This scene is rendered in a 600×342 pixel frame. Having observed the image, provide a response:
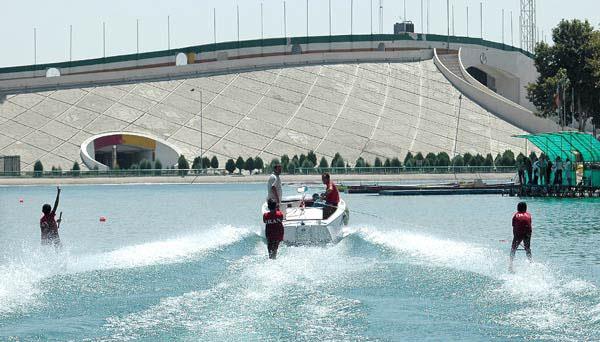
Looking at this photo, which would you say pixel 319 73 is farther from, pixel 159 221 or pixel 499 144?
pixel 159 221

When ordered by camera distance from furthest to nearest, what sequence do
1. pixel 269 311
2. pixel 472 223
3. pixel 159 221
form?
pixel 159 221 → pixel 472 223 → pixel 269 311

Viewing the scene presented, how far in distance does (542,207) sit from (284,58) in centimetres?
8365

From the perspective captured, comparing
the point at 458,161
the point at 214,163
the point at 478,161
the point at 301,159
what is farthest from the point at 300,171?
the point at 478,161

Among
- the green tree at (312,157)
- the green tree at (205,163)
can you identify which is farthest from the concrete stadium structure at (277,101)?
the green tree at (312,157)

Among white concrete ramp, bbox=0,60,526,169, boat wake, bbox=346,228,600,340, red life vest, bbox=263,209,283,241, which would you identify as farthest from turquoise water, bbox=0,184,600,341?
white concrete ramp, bbox=0,60,526,169

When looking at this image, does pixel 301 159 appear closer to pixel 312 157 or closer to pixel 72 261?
pixel 312 157

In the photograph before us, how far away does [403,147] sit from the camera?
4783 inches

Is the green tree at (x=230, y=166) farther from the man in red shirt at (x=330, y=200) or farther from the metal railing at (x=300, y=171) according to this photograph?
the man in red shirt at (x=330, y=200)

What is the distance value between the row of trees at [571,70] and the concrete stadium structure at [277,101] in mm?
13923

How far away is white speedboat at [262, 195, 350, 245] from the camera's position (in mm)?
30688

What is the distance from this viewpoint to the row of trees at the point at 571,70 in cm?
10056

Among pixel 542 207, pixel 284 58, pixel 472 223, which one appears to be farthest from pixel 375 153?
pixel 472 223

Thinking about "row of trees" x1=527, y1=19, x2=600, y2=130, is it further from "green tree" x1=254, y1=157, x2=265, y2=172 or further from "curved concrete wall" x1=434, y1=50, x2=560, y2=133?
"green tree" x1=254, y1=157, x2=265, y2=172

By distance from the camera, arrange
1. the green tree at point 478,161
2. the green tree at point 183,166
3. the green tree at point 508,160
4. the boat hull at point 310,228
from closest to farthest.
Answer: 1. the boat hull at point 310,228
2. the green tree at point 183,166
3. the green tree at point 478,161
4. the green tree at point 508,160
